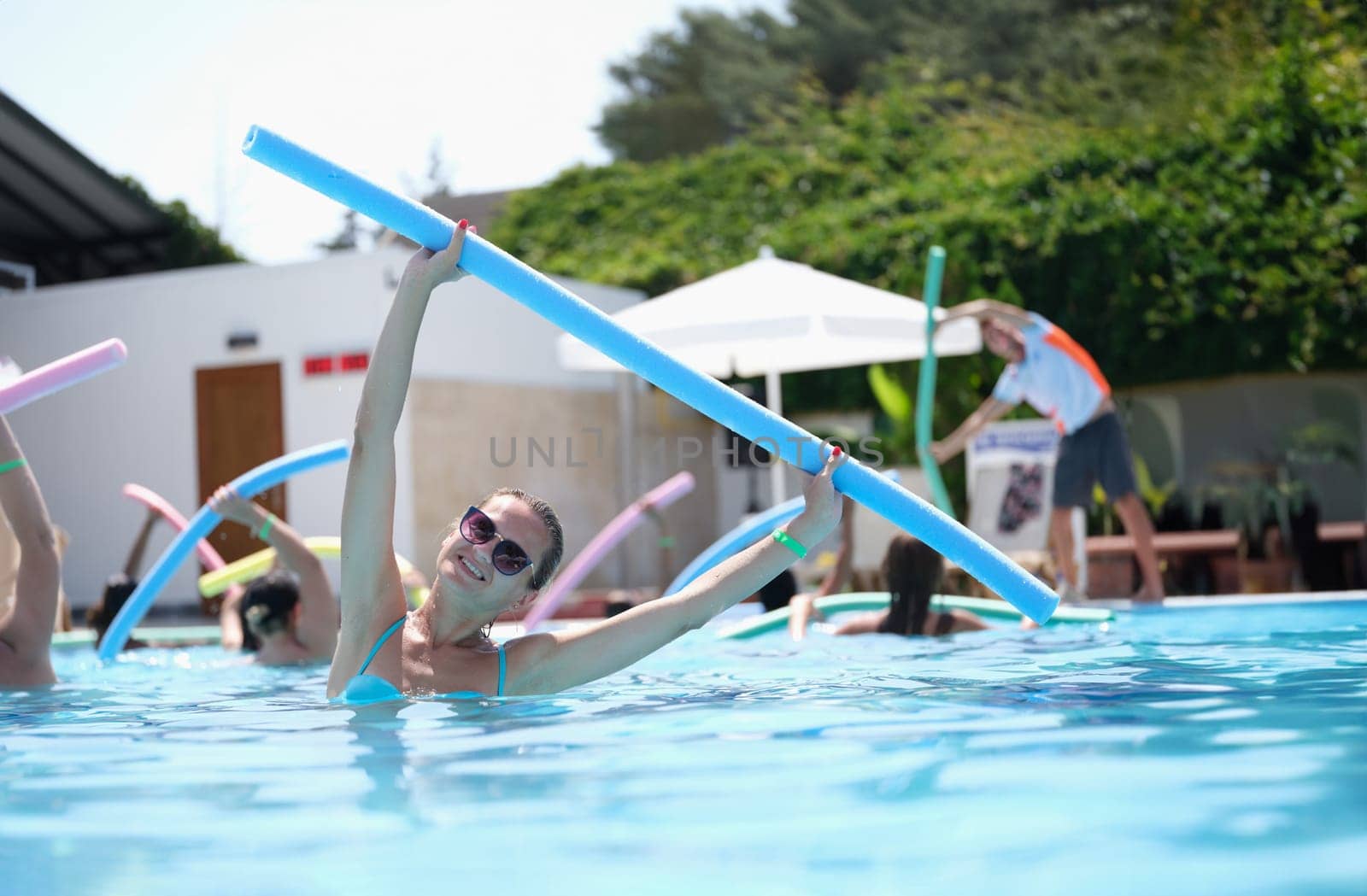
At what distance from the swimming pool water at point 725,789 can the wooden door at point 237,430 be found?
10.6 m

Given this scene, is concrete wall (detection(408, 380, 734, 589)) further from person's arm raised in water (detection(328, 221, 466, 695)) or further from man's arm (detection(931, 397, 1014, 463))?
person's arm raised in water (detection(328, 221, 466, 695))

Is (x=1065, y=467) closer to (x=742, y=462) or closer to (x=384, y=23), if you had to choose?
(x=742, y=462)

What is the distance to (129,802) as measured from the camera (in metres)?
2.84

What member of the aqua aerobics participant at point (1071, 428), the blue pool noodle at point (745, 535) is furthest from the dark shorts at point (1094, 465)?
the blue pool noodle at point (745, 535)

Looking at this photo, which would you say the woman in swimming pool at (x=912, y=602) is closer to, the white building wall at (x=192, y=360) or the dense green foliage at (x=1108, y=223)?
the dense green foliage at (x=1108, y=223)

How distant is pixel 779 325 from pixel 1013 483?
229cm

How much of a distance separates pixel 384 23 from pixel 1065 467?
27664 mm

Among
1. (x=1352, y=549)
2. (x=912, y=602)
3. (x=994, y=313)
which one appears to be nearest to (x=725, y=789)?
(x=912, y=602)

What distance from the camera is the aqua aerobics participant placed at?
9078 mm

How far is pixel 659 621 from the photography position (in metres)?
3.81

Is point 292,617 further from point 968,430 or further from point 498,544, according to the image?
point 968,430

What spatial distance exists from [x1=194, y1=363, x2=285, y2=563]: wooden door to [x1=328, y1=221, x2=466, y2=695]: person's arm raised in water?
37.9 ft

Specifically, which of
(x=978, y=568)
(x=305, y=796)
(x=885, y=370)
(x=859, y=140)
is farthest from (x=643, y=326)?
(x=859, y=140)

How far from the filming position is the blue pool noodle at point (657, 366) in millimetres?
3684
